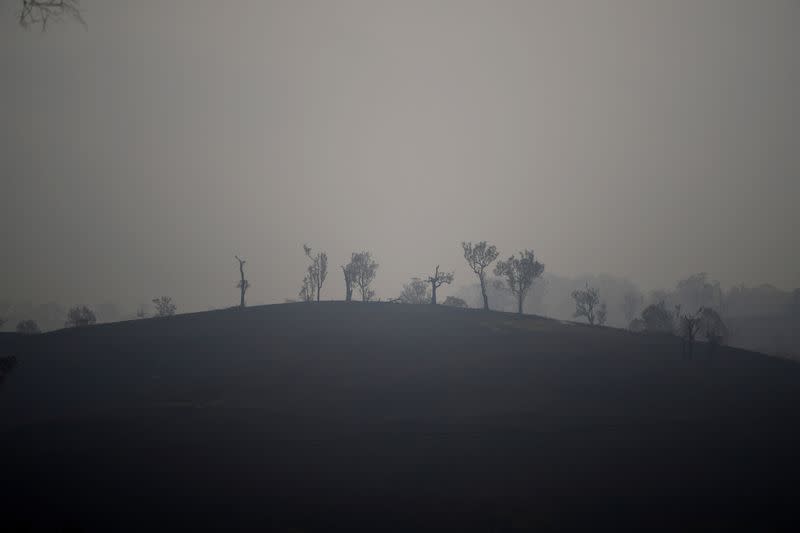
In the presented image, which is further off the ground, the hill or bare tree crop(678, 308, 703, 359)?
bare tree crop(678, 308, 703, 359)

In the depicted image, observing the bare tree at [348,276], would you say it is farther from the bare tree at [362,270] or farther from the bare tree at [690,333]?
the bare tree at [690,333]

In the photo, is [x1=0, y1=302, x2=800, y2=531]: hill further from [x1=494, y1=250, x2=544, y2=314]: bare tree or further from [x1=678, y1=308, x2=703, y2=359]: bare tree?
[x1=494, y1=250, x2=544, y2=314]: bare tree

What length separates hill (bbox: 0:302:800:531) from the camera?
19625mm

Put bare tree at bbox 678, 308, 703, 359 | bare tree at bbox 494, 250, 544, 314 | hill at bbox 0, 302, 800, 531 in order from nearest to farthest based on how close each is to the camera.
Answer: hill at bbox 0, 302, 800, 531
bare tree at bbox 678, 308, 703, 359
bare tree at bbox 494, 250, 544, 314

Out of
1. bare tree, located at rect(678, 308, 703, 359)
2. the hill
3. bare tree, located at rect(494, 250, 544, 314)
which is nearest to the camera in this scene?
the hill

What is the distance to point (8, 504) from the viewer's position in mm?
19297

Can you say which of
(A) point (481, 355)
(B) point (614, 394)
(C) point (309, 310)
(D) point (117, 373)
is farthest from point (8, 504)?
(C) point (309, 310)

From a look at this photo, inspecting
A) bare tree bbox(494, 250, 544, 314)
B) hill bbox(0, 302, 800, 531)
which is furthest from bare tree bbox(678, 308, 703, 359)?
bare tree bbox(494, 250, 544, 314)

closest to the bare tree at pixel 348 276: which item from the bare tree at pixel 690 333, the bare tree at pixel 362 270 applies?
the bare tree at pixel 362 270

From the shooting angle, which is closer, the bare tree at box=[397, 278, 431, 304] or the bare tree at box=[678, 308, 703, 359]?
the bare tree at box=[678, 308, 703, 359]

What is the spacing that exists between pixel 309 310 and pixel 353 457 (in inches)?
1846

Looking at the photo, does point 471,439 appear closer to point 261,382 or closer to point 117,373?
point 261,382

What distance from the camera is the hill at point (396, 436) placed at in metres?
19.6

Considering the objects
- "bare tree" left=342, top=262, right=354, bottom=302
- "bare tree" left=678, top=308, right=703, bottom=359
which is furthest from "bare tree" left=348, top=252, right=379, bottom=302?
"bare tree" left=678, top=308, right=703, bottom=359
